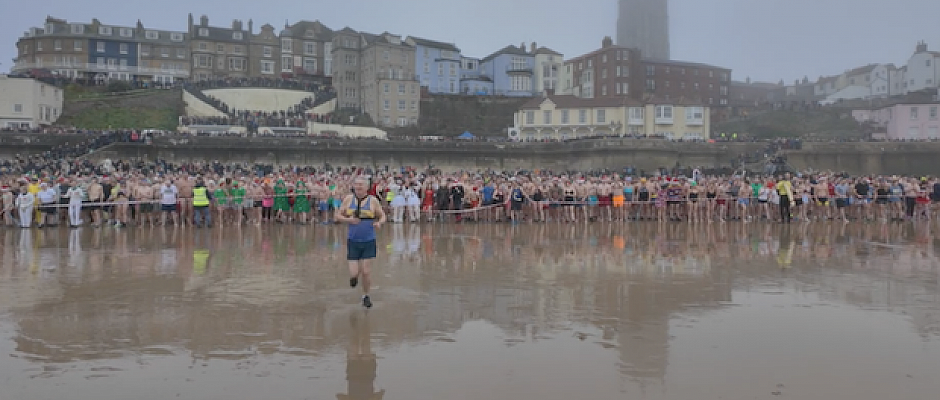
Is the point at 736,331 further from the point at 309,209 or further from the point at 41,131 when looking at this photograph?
the point at 41,131

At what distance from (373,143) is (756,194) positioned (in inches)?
1355

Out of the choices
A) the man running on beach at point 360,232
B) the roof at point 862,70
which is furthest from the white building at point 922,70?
the man running on beach at point 360,232

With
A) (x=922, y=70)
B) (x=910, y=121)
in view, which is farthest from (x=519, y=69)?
(x=922, y=70)

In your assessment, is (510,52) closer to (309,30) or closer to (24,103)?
(309,30)

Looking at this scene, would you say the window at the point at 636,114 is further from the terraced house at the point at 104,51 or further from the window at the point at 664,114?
the terraced house at the point at 104,51

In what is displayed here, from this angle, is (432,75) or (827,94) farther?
(827,94)

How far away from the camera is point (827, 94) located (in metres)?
117

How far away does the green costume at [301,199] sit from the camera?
70.2ft

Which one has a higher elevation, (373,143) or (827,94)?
(827,94)

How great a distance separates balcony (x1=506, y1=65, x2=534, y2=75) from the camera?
299 ft

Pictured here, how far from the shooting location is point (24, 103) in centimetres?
5869

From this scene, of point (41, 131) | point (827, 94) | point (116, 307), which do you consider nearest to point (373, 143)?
point (41, 131)

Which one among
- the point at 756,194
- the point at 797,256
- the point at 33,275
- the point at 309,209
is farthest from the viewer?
the point at 756,194

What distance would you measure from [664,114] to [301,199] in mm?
54993
